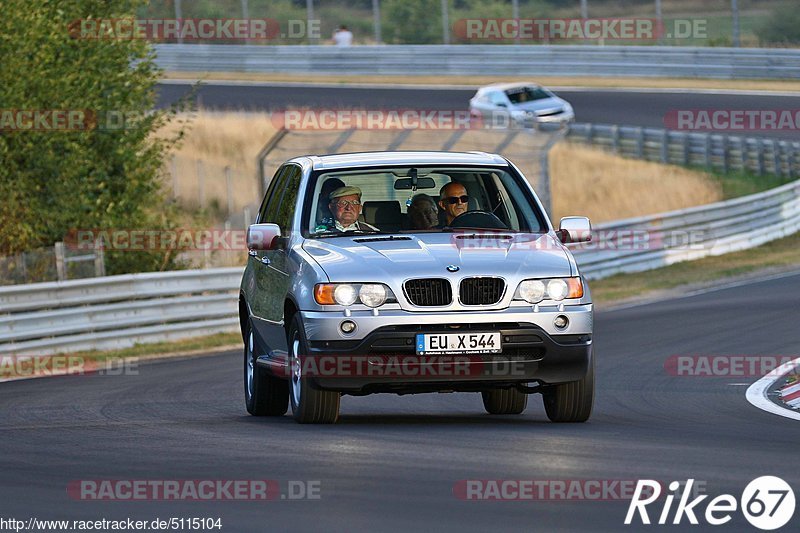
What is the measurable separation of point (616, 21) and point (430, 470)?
45.0 metres

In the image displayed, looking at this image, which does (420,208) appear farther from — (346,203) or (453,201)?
(346,203)

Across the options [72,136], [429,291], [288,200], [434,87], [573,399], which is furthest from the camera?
[434,87]

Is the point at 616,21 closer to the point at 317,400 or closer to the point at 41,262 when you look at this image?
the point at 41,262

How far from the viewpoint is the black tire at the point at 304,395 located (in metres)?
10.3

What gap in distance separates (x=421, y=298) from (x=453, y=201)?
1509 millimetres

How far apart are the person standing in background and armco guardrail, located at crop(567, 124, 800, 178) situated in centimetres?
1178

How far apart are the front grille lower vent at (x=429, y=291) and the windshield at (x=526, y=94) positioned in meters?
34.9

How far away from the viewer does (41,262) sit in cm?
2172

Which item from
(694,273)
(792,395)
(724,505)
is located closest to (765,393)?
(792,395)

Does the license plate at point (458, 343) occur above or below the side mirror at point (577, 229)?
below

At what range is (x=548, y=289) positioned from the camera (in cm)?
1024

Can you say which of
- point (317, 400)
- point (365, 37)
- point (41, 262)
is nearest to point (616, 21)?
point (365, 37)

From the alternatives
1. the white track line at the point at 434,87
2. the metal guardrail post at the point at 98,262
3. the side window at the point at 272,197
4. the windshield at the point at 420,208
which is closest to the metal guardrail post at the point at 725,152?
the white track line at the point at 434,87

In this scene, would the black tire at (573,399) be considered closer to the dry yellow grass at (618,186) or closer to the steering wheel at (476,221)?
the steering wheel at (476,221)
